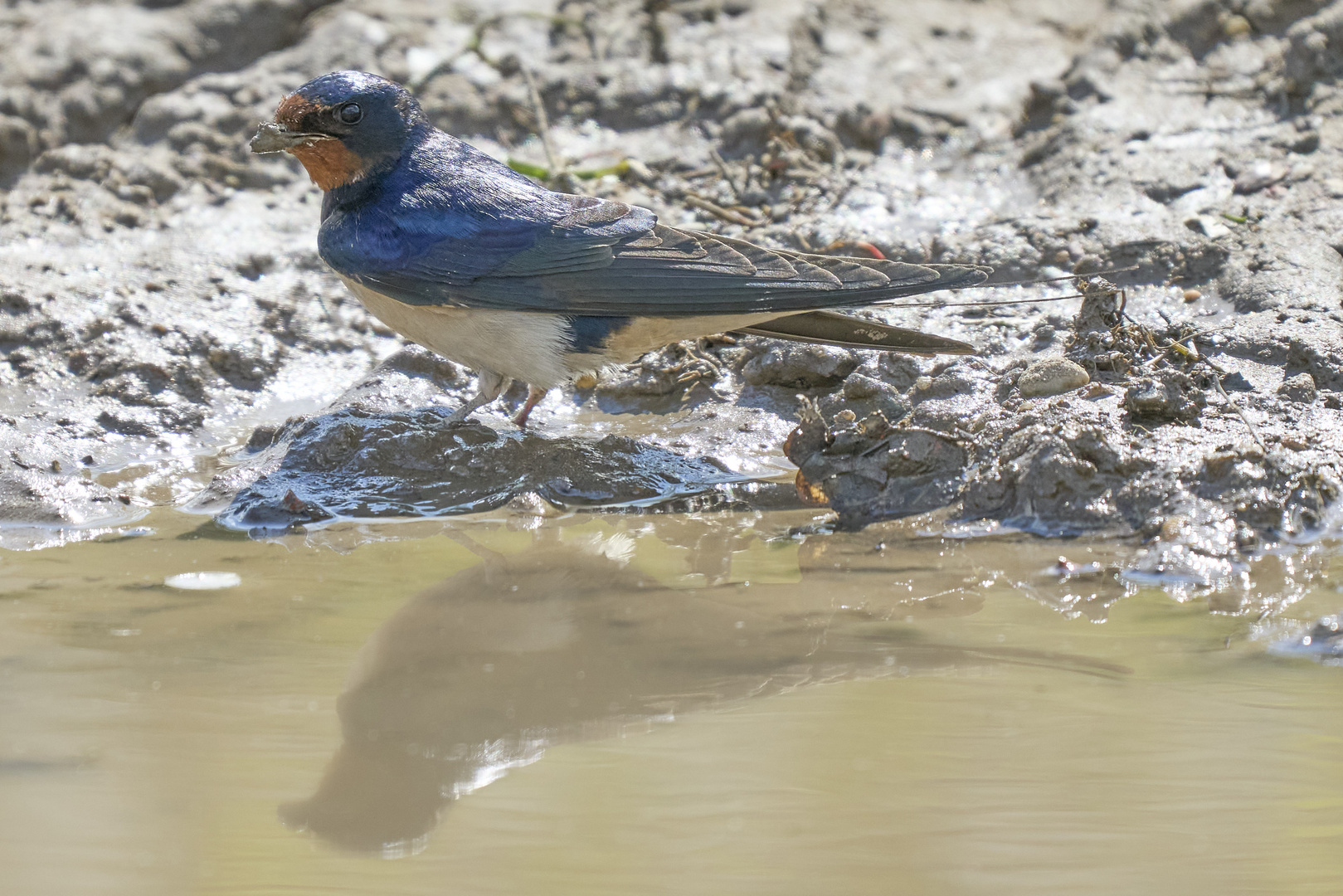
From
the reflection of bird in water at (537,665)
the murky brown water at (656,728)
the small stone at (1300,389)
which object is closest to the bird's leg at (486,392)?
the murky brown water at (656,728)

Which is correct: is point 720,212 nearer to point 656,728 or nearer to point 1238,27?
point 1238,27

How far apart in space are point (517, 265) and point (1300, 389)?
2.42 meters

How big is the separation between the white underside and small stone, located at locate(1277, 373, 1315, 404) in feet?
5.27

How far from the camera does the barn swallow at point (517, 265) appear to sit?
3.86 m

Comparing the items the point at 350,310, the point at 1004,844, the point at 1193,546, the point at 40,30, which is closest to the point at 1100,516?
the point at 1193,546

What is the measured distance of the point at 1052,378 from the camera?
158 inches

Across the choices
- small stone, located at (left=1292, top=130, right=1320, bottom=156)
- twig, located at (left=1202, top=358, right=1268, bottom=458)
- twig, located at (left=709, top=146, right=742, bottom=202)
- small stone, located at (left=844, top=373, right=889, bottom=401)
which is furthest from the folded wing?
small stone, located at (left=1292, top=130, right=1320, bottom=156)

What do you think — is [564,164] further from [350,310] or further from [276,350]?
[276,350]

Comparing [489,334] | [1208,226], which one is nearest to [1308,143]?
[1208,226]

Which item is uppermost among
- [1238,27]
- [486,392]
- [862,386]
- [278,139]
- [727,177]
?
[1238,27]

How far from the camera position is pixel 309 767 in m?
2.18

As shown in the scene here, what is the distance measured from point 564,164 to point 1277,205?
2.93 metres

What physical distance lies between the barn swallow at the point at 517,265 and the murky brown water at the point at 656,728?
2.71 feet

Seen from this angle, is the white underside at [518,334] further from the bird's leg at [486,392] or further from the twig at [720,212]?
the twig at [720,212]
